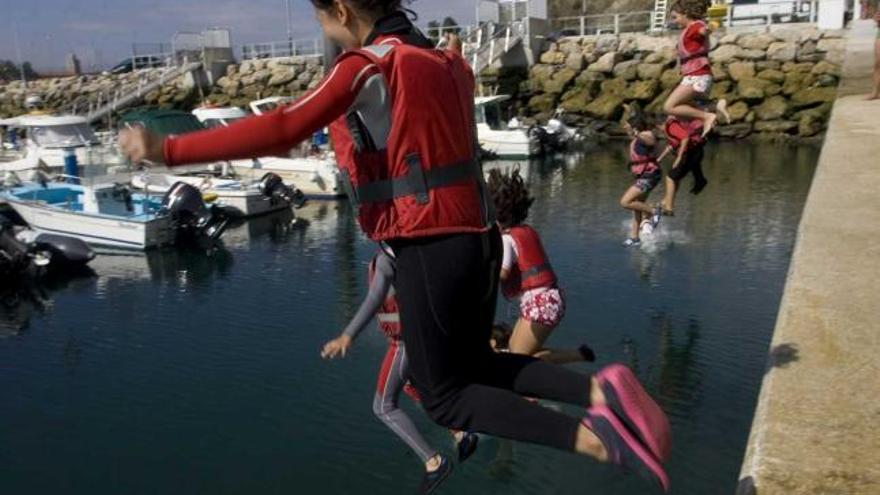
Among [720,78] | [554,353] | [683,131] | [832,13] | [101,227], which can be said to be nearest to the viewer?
[554,353]

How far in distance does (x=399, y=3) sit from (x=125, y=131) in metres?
1.09

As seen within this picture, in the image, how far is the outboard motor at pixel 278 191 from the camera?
21.3 m

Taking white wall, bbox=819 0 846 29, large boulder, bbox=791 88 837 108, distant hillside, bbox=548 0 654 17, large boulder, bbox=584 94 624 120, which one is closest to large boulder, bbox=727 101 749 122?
large boulder, bbox=791 88 837 108

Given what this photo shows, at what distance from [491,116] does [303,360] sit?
2310 cm

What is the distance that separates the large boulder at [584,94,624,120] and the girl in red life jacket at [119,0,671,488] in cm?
3300

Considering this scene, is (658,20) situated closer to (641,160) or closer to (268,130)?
(641,160)

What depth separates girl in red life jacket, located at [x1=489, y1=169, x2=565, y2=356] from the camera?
234 inches

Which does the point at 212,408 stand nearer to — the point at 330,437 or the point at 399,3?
the point at 330,437

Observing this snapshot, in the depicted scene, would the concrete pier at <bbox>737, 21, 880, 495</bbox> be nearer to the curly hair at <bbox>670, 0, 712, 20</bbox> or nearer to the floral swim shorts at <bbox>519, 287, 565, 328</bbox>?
the floral swim shorts at <bbox>519, 287, 565, 328</bbox>

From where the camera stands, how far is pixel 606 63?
124 ft

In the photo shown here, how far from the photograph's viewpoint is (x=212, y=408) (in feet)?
29.7

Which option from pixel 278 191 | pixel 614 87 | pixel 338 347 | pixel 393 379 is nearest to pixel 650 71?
pixel 614 87

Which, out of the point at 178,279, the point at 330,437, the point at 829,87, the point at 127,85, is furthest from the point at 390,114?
the point at 127,85

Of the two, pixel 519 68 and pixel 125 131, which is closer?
pixel 125 131
